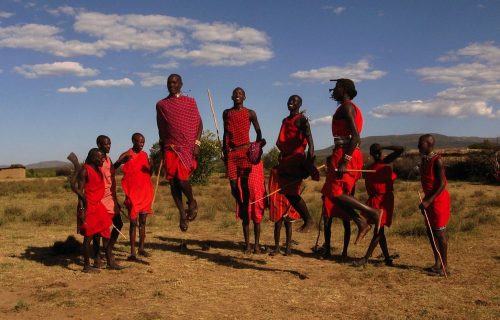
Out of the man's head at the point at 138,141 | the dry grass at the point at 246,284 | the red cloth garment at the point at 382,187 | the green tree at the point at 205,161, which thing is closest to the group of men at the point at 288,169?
the red cloth garment at the point at 382,187

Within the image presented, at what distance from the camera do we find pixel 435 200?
23.0 feet

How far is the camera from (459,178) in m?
31.7

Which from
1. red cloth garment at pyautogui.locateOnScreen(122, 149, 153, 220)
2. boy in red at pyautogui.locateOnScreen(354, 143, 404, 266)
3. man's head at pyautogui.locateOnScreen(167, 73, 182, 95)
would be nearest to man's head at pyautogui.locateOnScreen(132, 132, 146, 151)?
red cloth garment at pyautogui.locateOnScreen(122, 149, 153, 220)

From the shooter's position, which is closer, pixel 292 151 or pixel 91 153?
pixel 91 153

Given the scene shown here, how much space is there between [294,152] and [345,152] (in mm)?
1786

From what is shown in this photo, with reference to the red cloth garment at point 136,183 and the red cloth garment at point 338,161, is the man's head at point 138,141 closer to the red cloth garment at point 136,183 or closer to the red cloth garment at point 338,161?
the red cloth garment at point 136,183

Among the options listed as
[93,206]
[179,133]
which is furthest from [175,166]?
[93,206]

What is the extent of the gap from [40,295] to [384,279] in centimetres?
430

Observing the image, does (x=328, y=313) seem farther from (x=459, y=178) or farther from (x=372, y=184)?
(x=459, y=178)

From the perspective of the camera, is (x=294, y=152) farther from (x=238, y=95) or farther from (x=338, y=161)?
(x=338, y=161)

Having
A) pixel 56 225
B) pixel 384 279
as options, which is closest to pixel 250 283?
pixel 384 279

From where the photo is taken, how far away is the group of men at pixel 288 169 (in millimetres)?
6520

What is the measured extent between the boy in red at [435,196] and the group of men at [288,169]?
1 cm

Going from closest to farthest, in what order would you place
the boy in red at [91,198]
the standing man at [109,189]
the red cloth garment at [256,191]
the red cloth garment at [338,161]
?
the red cloth garment at [338,161] → the boy in red at [91,198] → the standing man at [109,189] → the red cloth garment at [256,191]
